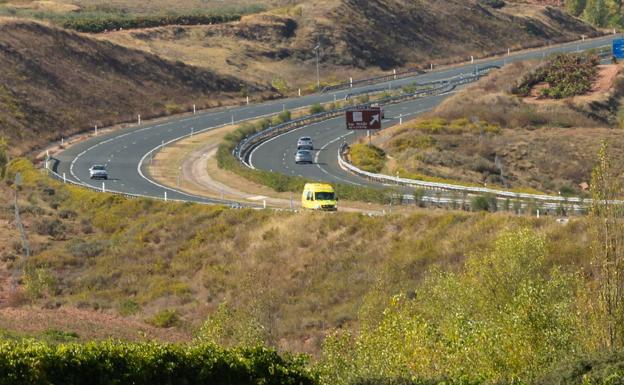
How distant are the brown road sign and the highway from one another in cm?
276

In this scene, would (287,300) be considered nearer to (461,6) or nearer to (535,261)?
(535,261)

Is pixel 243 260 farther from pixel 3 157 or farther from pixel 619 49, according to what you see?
pixel 619 49

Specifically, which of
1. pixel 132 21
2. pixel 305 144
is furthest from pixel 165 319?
pixel 132 21

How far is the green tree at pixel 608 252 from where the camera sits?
30.0 metres

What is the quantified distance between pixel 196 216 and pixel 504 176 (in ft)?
80.7

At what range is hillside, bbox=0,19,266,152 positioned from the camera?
111 metres

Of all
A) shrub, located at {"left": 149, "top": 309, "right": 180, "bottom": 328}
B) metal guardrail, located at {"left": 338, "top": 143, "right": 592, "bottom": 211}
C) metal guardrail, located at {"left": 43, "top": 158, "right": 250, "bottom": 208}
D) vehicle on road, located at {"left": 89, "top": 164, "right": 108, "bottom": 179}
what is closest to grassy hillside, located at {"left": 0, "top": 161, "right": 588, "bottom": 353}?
shrub, located at {"left": 149, "top": 309, "right": 180, "bottom": 328}

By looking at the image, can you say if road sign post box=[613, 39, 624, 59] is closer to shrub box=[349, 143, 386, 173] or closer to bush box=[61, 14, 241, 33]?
shrub box=[349, 143, 386, 173]

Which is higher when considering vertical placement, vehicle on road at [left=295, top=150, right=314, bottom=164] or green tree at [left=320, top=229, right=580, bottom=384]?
green tree at [left=320, top=229, right=580, bottom=384]

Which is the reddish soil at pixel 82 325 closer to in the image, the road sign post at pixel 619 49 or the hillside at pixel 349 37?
the road sign post at pixel 619 49

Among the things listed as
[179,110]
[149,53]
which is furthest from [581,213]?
[149,53]

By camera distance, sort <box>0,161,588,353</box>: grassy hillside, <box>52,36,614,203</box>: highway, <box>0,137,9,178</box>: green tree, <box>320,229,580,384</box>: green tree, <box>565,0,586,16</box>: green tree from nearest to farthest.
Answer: <box>320,229,580,384</box>: green tree, <box>0,161,588,353</box>: grassy hillside, <box>52,36,614,203</box>: highway, <box>0,137,9,178</box>: green tree, <box>565,0,586,16</box>: green tree

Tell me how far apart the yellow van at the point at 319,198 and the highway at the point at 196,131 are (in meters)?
9.51

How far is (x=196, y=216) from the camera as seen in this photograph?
6825 centimetres
